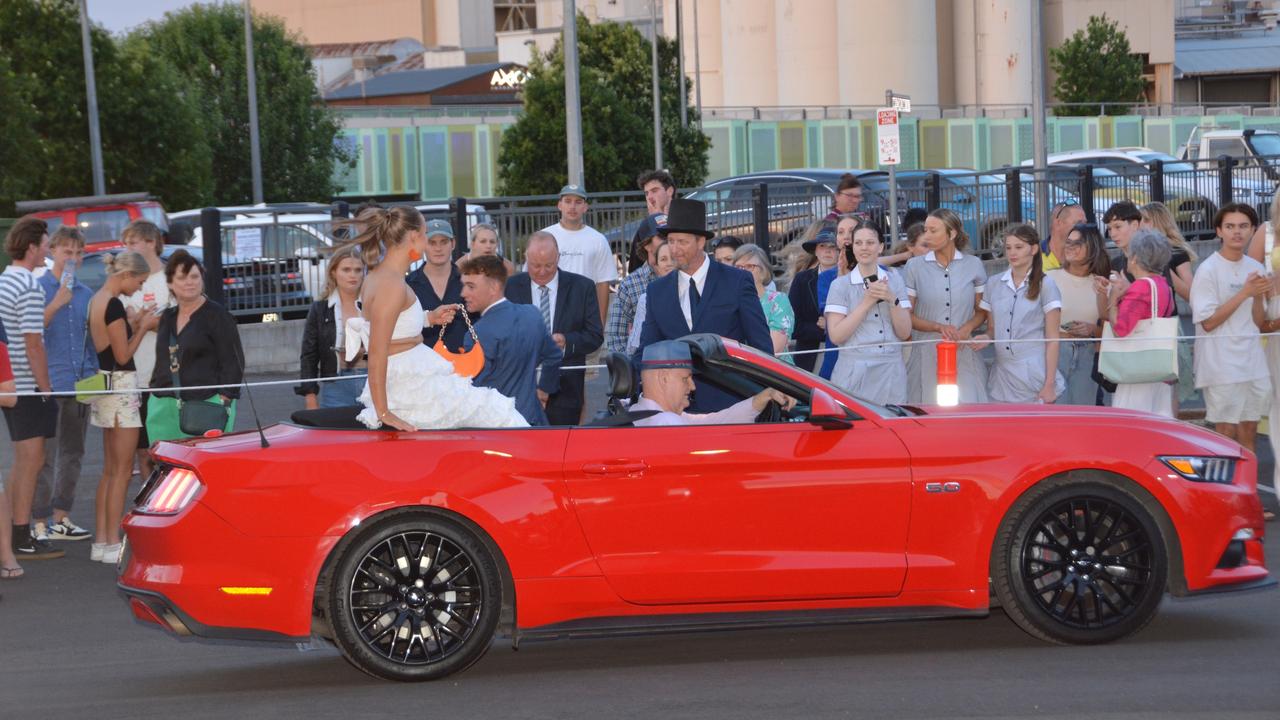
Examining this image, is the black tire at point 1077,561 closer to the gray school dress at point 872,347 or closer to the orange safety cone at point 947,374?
the orange safety cone at point 947,374

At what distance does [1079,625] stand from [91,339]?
6.27 metres

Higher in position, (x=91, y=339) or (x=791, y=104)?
(x=791, y=104)

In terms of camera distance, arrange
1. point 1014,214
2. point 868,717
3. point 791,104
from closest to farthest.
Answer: point 868,717, point 1014,214, point 791,104

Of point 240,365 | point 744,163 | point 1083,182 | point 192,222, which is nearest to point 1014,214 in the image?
point 1083,182

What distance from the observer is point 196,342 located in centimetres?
1010

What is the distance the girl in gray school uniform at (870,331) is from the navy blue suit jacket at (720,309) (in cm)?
117

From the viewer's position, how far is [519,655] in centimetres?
763

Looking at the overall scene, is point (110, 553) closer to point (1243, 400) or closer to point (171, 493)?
point (171, 493)

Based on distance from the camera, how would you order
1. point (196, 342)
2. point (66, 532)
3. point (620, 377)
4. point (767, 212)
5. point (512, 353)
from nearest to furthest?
point (620, 377) → point (512, 353) → point (196, 342) → point (66, 532) → point (767, 212)

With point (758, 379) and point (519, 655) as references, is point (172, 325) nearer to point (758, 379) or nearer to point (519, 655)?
point (519, 655)

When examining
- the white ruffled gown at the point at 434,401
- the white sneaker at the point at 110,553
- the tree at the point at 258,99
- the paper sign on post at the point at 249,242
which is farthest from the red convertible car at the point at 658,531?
the tree at the point at 258,99

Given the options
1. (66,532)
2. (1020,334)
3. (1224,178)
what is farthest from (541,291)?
(1224,178)

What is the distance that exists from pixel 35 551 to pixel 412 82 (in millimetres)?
85928

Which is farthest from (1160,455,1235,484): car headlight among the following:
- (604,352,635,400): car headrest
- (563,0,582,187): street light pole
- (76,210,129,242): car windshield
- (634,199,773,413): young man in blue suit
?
(76,210,129,242): car windshield
